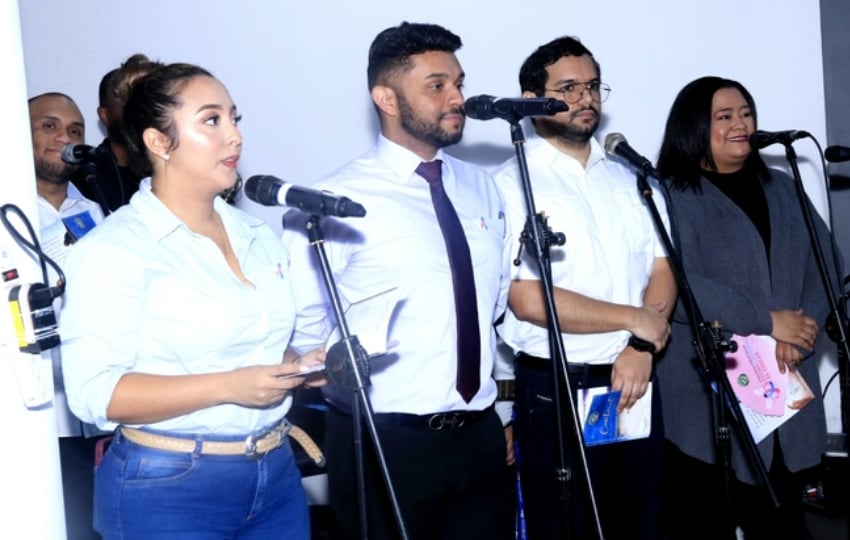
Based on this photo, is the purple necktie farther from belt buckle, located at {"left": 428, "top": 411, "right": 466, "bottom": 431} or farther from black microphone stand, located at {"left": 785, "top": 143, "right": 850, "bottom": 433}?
black microphone stand, located at {"left": 785, "top": 143, "right": 850, "bottom": 433}

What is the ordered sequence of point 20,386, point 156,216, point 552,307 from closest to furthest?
point 20,386 < point 156,216 < point 552,307

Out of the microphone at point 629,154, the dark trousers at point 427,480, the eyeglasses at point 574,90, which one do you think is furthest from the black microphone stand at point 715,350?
the dark trousers at point 427,480

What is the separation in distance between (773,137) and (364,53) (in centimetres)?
160

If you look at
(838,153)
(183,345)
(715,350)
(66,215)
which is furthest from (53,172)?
(838,153)

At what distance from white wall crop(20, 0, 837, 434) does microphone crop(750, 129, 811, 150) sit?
73cm

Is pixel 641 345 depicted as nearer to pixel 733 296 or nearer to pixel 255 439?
pixel 733 296

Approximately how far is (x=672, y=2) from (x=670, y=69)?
0.27 metres

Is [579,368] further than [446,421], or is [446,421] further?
[579,368]

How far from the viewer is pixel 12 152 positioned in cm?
198

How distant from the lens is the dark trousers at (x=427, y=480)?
8.66 feet

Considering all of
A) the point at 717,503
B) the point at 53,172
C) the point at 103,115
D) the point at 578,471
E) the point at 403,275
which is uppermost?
the point at 103,115

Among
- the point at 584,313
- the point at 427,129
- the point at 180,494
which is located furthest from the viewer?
the point at 584,313

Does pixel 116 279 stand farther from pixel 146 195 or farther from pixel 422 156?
pixel 422 156

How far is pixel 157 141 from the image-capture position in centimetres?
225
